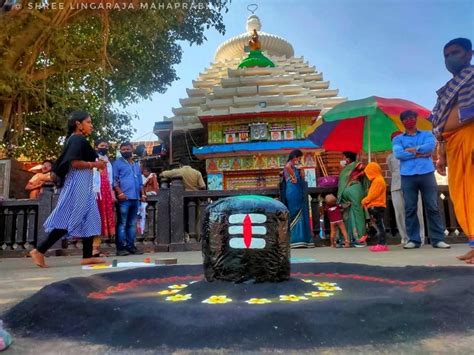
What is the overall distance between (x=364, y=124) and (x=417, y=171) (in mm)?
1864

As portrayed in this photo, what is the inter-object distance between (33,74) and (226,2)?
4265 mm

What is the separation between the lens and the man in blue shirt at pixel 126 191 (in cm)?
561

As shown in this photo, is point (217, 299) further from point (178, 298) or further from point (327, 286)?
point (327, 286)

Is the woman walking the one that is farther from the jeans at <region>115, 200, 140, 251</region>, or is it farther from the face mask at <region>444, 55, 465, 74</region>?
the face mask at <region>444, 55, 465, 74</region>

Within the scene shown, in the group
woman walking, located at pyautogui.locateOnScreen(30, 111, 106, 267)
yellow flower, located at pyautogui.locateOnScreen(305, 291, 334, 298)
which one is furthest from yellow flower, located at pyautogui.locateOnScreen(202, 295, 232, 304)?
woman walking, located at pyautogui.locateOnScreen(30, 111, 106, 267)

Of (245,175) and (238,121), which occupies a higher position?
(238,121)

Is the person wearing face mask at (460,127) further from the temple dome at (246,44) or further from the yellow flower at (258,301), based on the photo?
the temple dome at (246,44)

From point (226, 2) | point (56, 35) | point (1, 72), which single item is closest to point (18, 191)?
point (1, 72)

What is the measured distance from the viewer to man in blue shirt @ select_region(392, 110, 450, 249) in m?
5.13

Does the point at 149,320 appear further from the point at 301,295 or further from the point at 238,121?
the point at 238,121

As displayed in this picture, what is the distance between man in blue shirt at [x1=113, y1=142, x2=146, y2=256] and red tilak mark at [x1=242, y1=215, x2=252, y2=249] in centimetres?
357

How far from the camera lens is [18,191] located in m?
9.52

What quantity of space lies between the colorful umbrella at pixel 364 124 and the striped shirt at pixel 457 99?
2139 millimetres

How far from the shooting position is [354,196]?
6.22 metres
